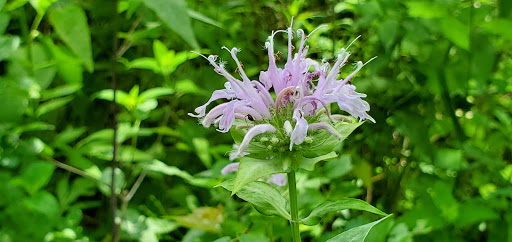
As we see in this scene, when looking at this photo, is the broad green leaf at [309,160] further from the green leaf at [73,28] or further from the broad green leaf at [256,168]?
the green leaf at [73,28]

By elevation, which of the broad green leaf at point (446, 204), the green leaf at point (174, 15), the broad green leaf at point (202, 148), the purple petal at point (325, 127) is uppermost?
the green leaf at point (174, 15)

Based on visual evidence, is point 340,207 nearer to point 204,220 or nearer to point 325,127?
A: point 325,127

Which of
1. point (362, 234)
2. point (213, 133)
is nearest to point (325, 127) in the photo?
point (362, 234)

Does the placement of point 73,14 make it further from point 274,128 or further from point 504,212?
point 504,212

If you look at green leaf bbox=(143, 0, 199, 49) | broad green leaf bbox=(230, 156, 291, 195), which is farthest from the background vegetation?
broad green leaf bbox=(230, 156, 291, 195)

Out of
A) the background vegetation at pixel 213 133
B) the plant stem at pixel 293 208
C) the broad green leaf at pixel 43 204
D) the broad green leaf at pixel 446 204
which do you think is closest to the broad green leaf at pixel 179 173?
the background vegetation at pixel 213 133

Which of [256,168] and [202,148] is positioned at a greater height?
[256,168]

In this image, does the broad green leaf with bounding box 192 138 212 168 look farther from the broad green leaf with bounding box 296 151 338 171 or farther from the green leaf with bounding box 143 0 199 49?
the green leaf with bounding box 143 0 199 49
